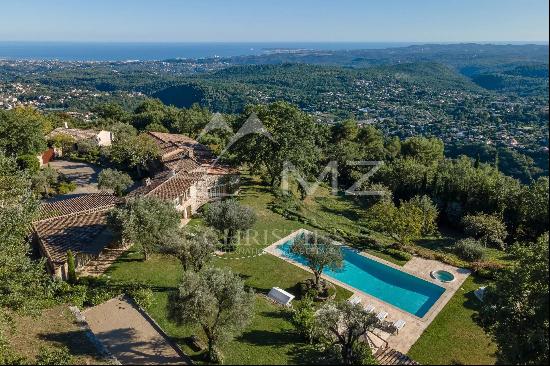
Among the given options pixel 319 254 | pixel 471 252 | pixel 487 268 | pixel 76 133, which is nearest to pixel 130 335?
pixel 319 254

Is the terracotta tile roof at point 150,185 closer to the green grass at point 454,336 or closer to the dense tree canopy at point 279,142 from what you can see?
the dense tree canopy at point 279,142

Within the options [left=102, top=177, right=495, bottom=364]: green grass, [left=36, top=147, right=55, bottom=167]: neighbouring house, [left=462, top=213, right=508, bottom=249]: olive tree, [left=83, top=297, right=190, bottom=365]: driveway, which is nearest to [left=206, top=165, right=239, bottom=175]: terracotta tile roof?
[left=102, top=177, right=495, bottom=364]: green grass

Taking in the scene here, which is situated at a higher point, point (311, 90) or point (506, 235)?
point (311, 90)

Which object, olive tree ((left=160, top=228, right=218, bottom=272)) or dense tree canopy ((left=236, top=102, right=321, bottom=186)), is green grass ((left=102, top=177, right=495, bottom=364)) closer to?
olive tree ((left=160, top=228, right=218, bottom=272))

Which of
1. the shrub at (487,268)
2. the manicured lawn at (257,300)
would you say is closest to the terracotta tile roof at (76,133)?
the manicured lawn at (257,300)

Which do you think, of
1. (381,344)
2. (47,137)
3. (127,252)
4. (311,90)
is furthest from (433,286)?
(311,90)

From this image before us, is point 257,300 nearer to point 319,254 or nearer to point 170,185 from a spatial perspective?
point 319,254

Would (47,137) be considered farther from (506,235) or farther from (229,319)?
(506,235)
